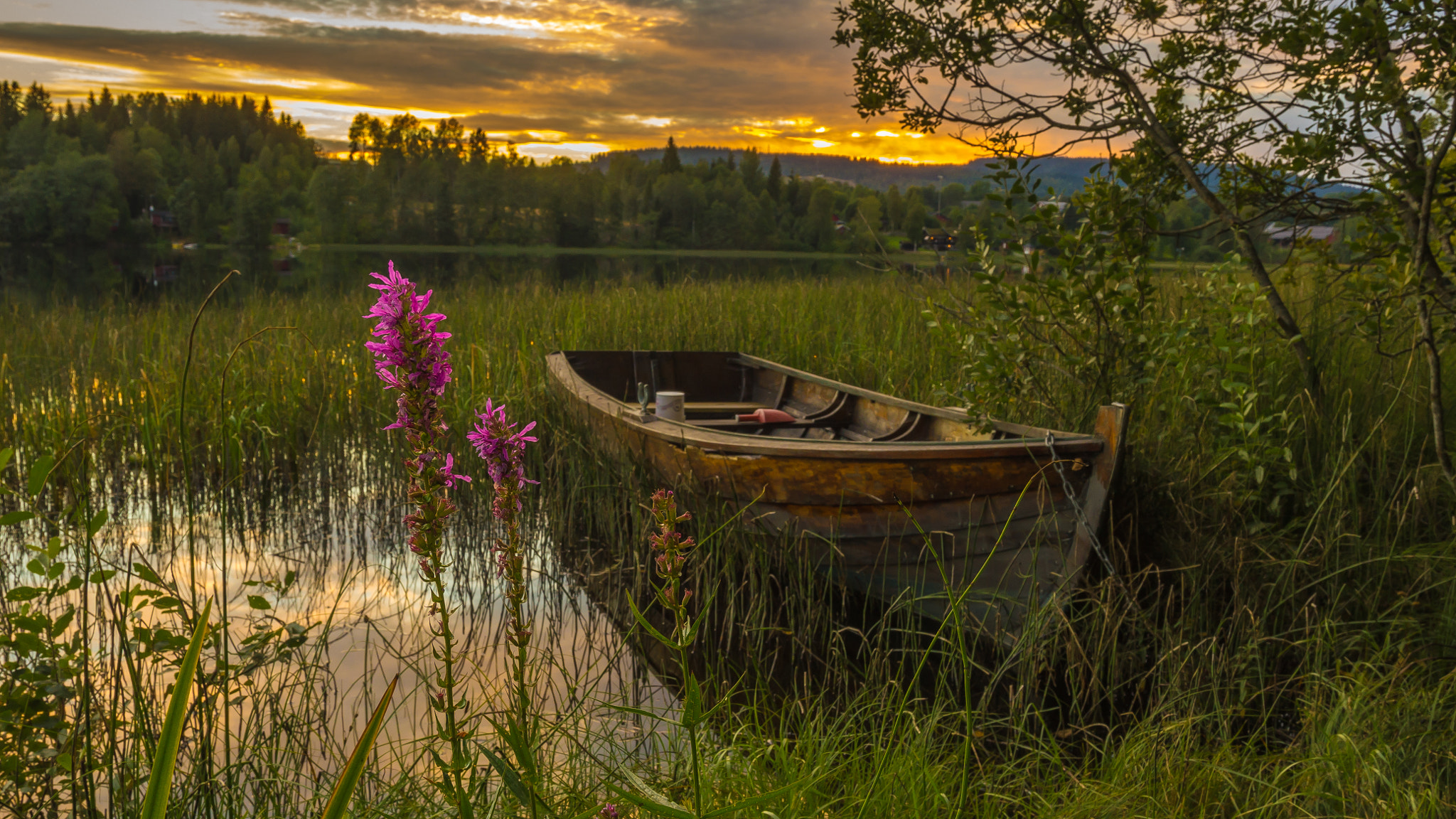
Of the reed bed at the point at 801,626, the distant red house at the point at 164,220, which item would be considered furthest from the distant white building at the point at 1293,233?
the distant red house at the point at 164,220

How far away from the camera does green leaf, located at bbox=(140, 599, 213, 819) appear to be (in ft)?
3.07

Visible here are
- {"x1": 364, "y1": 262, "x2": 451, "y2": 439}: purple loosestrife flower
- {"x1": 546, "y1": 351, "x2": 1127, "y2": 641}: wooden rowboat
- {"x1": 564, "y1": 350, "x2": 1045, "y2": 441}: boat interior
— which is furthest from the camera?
{"x1": 564, "y1": 350, "x2": 1045, "y2": 441}: boat interior

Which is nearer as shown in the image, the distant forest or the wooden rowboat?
the wooden rowboat

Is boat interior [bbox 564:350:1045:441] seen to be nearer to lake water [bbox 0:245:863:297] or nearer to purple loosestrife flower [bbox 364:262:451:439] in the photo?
purple loosestrife flower [bbox 364:262:451:439]

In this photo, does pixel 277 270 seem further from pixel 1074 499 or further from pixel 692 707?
pixel 692 707

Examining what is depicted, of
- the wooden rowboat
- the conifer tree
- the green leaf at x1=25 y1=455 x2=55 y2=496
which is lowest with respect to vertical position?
the wooden rowboat

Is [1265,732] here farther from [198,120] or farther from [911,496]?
[198,120]

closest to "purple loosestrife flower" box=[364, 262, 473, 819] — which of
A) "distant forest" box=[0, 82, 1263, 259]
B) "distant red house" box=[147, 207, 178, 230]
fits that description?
A: "distant forest" box=[0, 82, 1263, 259]

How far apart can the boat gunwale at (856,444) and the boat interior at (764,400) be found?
9 centimetres

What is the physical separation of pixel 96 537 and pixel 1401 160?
7.21 meters

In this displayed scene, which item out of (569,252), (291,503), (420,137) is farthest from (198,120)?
(291,503)

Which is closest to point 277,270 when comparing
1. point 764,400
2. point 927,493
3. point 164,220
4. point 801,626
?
point 764,400

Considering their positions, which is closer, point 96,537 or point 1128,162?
point 1128,162

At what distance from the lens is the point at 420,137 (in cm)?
10075
